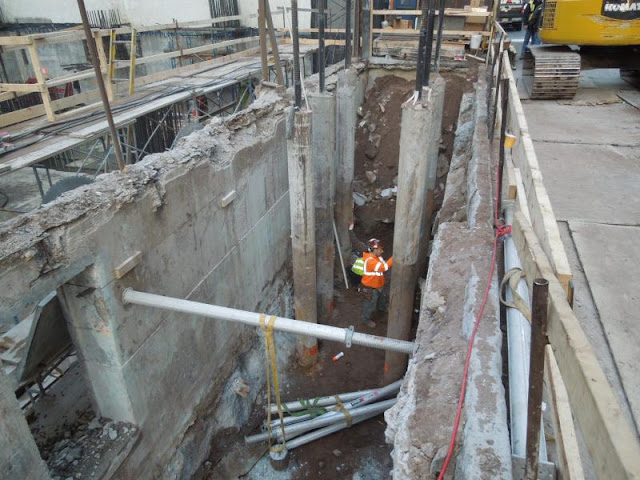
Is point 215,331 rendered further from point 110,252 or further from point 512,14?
point 512,14

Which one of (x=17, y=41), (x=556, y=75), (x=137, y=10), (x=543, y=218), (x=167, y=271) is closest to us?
(x=543, y=218)

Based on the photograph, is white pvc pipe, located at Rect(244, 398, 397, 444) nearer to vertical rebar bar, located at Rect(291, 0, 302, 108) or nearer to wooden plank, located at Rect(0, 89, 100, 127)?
vertical rebar bar, located at Rect(291, 0, 302, 108)

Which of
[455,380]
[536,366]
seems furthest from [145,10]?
[536,366]

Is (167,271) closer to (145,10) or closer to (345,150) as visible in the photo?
(345,150)

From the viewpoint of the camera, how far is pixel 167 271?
4.90 meters

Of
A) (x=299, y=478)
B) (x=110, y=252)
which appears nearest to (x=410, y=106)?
(x=110, y=252)

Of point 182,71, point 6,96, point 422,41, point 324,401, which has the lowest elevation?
point 324,401

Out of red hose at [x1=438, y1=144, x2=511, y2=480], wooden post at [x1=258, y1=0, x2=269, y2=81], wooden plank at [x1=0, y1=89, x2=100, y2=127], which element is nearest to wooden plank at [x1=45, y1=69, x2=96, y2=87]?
wooden plank at [x1=0, y1=89, x2=100, y2=127]

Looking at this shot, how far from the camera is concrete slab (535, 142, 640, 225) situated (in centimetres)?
549

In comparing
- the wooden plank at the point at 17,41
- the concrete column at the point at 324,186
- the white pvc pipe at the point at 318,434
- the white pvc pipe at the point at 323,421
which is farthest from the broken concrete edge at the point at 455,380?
the wooden plank at the point at 17,41

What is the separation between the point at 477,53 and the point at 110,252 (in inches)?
464

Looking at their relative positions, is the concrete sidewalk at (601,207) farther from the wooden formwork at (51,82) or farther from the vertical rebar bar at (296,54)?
the wooden formwork at (51,82)

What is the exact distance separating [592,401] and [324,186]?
7059 millimetres

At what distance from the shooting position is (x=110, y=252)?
407 centimetres
